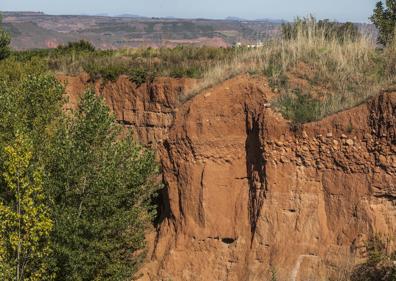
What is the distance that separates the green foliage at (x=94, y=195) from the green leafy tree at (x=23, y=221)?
0.50 m

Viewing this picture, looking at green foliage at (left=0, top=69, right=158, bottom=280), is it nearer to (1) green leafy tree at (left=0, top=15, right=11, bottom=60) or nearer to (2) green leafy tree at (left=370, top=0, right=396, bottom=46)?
(2) green leafy tree at (left=370, top=0, right=396, bottom=46)

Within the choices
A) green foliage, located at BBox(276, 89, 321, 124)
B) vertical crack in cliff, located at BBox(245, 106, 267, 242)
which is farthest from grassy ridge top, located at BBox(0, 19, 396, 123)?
vertical crack in cliff, located at BBox(245, 106, 267, 242)

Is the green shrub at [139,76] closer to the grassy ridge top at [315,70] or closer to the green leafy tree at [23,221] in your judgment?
the grassy ridge top at [315,70]

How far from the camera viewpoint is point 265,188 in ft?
49.6

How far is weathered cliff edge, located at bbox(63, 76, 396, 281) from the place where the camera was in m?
13.6

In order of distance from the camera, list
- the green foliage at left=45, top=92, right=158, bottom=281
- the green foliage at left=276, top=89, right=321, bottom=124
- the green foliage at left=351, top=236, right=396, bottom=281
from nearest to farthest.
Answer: the green foliage at left=351, top=236, right=396, bottom=281 → the green foliage at left=45, top=92, right=158, bottom=281 → the green foliage at left=276, top=89, right=321, bottom=124

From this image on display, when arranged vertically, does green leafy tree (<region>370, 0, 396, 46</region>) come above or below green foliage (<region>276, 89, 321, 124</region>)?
above

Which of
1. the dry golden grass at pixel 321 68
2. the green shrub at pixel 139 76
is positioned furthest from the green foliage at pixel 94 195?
the green shrub at pixel 139 76

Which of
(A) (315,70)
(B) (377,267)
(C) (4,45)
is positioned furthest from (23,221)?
(C) (4,45)

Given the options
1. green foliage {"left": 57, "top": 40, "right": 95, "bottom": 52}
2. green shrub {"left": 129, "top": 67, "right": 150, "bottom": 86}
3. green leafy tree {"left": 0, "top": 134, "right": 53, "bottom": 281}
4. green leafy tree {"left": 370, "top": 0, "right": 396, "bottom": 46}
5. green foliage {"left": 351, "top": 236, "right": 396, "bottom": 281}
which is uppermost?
green leafy tree {"left": 370, "top": 0, "right": 396, "bottom": 46}

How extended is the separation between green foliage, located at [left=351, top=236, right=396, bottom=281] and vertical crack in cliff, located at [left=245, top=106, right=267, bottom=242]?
10.8ft

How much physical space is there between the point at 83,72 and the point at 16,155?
1522 centimetres

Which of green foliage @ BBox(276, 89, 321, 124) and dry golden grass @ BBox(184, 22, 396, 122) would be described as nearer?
green foliage @ BBox(276, 89, 321, 124)

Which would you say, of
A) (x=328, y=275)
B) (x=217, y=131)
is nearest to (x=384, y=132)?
(x=328, y=275)
